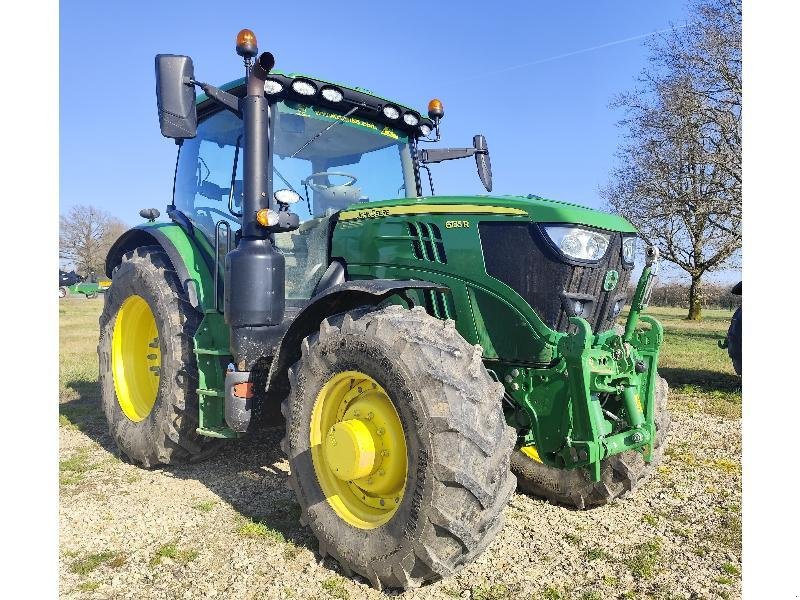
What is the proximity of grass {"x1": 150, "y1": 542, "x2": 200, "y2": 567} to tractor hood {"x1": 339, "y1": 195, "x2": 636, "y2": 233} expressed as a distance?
2134 millimetres

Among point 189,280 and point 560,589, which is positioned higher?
point 189,280

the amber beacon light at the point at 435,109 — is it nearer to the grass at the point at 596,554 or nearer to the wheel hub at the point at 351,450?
the wheel hub at the point at 351,450

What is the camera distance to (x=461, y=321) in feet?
10.9

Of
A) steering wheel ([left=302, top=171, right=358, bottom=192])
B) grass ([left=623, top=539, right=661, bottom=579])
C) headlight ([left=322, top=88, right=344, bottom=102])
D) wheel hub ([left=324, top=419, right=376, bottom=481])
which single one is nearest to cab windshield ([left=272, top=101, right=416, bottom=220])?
steering wheel ([left=302, top=171, right=358, bottom=192])

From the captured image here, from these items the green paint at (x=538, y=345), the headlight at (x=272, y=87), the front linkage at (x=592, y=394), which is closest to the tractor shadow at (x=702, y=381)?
the front linkage at (x=592, y=394)

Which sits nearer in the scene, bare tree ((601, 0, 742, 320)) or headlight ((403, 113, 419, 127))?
headlight ((403, 113, 419, 127))

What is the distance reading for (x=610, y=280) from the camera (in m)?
3.29

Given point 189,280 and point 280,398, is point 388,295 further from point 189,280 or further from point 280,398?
point 189,280

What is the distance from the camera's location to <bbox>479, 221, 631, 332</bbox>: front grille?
10.1ft

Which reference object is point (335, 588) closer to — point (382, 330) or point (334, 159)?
point (382, 330)

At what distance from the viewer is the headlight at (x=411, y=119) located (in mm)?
4531

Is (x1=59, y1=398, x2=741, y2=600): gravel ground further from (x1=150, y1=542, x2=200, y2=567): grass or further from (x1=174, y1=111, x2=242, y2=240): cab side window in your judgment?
(x1=174, y1=111, x2=242, y2=240): cab side window

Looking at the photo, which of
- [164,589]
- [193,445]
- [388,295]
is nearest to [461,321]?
[388,295]

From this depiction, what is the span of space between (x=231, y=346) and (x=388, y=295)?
43.1 inches
